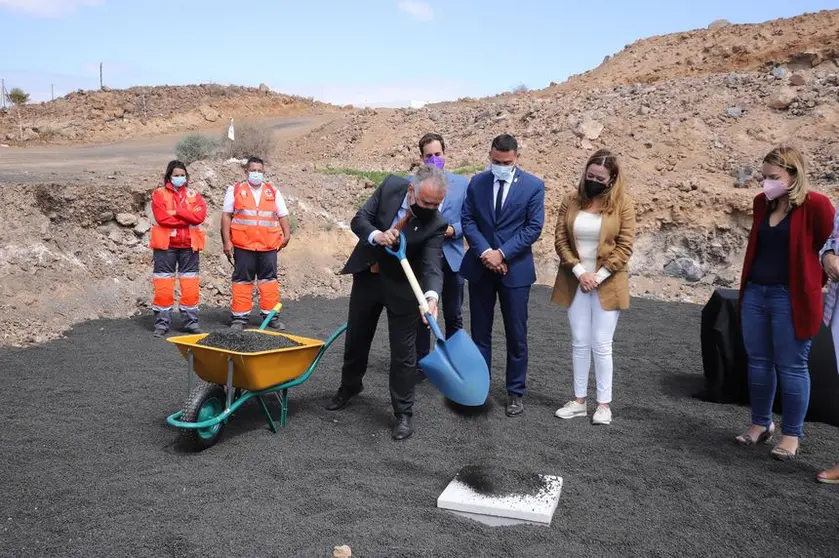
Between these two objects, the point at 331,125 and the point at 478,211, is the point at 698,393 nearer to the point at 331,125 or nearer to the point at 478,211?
the point at 478,211

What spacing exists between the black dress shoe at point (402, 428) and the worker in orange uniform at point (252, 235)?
3239mm

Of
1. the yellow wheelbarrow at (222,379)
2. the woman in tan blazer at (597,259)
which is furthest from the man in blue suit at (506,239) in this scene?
the yellow wheelbarrow at (222,379)

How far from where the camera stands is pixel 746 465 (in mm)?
4156

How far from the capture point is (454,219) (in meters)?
5.36

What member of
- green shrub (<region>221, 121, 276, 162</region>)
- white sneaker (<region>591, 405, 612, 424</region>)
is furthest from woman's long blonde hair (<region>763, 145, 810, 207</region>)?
green shrub (<region>221, 121, 276, 162</region>)

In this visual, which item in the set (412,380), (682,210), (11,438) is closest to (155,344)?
(11,438)

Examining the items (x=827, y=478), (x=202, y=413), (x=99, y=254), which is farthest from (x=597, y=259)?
(x=99, y=254)

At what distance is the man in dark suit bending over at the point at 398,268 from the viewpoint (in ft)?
14.1

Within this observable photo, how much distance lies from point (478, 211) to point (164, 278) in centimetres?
374

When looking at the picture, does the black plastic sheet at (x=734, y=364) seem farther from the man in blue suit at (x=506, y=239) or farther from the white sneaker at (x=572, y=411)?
the man in blue suit at (x=506, y=239)

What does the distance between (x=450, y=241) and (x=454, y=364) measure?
4.59 feet

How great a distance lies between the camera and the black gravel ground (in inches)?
127

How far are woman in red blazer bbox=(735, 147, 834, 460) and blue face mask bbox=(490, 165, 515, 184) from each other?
1.48 meters

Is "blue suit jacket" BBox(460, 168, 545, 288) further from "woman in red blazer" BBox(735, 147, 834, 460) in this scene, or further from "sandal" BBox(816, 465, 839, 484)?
"sandal" BBox(816, 465, 839, 484)
